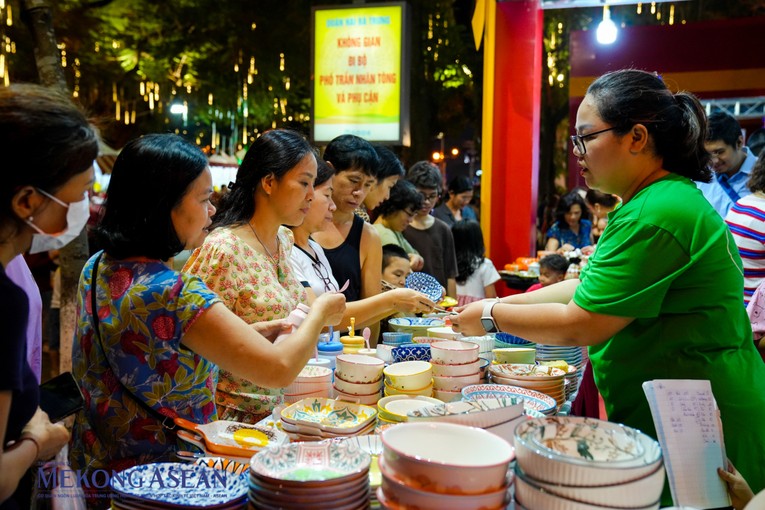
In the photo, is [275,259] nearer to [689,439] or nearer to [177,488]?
[177,488]

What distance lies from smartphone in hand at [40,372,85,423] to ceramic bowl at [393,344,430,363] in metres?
1.17

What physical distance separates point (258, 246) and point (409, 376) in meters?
0.82

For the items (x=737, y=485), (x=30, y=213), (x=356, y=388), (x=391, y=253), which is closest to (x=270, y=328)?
(x=356, y=388)

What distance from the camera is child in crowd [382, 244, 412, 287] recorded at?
4.21 meters

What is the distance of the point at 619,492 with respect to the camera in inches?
45.5

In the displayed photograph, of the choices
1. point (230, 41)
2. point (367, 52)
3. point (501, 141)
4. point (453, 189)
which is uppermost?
point (230, 41)

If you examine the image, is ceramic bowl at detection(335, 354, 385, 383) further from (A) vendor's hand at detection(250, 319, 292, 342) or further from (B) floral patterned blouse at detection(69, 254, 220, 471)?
(B) floral patterned blouse at detection(69, 254, 220, 471)

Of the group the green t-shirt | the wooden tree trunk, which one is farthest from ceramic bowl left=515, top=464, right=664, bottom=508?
the wooden tree trunk

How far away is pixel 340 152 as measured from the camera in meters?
3.70

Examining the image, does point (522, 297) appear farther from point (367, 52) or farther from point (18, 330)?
point (367, 52)

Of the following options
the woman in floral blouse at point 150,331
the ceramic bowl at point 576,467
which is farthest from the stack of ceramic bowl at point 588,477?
the woman in floral blouse at point 150,331

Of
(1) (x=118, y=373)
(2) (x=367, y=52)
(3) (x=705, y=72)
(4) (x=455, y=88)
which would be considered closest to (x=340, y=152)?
(1) (x=118, y=373)

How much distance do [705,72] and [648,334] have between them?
35.5 feet

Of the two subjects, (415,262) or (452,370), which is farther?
(415,262)
